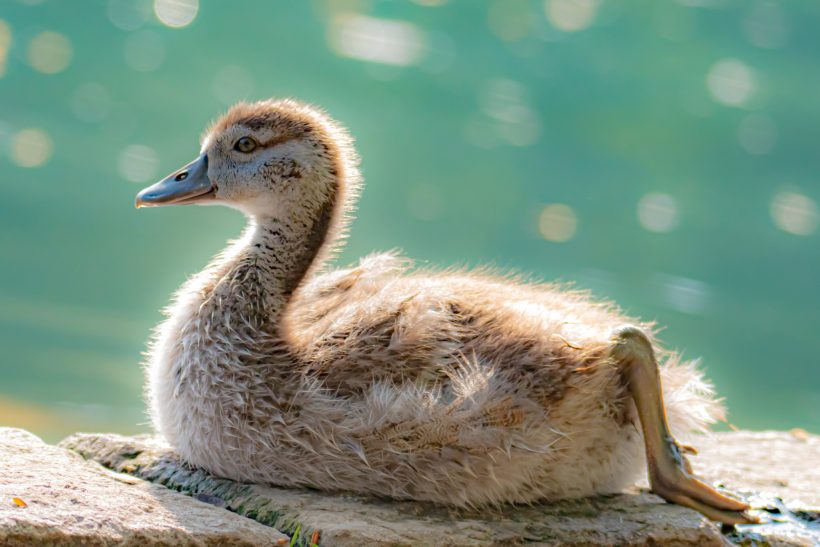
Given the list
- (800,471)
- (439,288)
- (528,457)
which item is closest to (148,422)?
(439,288)

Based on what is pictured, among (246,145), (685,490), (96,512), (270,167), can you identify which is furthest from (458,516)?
(246,145)

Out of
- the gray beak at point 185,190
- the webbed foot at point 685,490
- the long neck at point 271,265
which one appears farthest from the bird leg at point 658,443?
the gray beak at point 185,190

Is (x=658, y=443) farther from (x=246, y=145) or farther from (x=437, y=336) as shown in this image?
(x=246, y=145)

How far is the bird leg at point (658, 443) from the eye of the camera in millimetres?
Result: 3639

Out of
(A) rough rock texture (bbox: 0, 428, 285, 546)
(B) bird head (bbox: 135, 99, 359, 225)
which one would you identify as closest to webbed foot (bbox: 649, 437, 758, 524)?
(A) rough rock texture (bbox: 0, 428, 285, 546)

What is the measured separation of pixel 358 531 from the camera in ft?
10.4

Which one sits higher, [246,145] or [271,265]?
[246,145]

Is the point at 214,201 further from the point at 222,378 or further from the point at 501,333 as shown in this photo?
the point at 501,333

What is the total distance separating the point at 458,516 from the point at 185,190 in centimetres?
165

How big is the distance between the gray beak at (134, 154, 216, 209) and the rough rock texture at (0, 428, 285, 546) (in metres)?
1.05

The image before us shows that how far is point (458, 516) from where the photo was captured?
3461 mm

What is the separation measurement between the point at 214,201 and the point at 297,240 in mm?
410

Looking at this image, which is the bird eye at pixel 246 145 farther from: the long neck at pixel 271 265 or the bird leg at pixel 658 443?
the bird leg at pixel 658 443

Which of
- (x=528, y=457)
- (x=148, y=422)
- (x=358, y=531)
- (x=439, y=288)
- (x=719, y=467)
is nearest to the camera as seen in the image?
(x=358, y=531)
